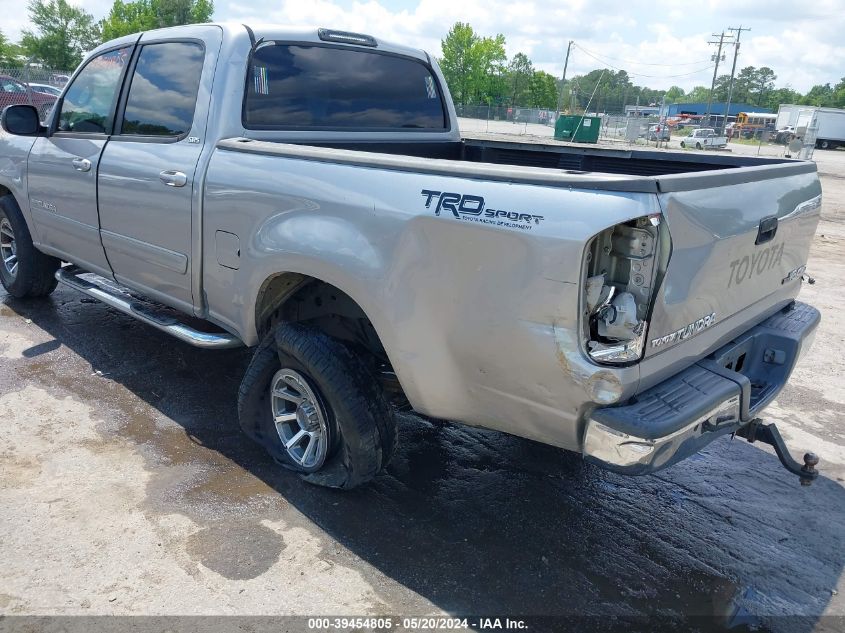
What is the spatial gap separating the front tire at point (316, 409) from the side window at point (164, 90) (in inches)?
55.1

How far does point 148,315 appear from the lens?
3.99 m

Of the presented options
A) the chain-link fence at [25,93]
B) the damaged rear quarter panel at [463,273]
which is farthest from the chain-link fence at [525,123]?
the damaged rear quarter panel at [463,273]

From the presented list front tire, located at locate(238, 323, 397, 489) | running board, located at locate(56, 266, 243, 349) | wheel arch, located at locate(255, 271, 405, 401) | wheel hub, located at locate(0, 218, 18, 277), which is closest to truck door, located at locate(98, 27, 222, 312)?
running board, located at locate(56, 266, 243, 349)

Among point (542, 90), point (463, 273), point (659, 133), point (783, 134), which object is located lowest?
point (463, 273)

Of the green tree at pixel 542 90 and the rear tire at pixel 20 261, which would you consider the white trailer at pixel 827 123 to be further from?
the rear tire at pixel 20 261

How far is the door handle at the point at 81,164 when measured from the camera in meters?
4.23

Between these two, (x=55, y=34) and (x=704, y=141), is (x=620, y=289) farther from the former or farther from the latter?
(x=55, y=34)

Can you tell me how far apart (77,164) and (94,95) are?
51 cm

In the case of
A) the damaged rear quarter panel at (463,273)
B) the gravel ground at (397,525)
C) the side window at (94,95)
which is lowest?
the gravel ground at (397,525)

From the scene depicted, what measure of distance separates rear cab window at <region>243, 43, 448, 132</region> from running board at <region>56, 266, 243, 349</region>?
3.74 feet

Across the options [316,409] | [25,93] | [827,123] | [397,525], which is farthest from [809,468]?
[827,123]

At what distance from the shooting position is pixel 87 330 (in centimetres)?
531

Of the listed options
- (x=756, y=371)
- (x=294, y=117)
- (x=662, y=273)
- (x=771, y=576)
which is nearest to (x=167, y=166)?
(x=294, y=117)

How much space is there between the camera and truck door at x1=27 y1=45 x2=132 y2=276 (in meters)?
4.29
